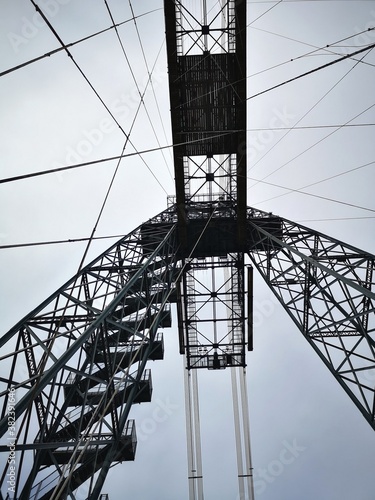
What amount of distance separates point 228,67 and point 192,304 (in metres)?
9.22

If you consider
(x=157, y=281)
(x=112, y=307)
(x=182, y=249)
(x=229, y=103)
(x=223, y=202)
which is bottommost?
(x=112, y=307)

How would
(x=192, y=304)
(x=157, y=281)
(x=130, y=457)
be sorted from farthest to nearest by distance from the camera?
(x=192, y=304), (x=157, y=281), (x=130, y=457)

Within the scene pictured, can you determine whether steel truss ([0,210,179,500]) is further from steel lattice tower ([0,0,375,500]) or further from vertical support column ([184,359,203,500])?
vertical support column ([184,359,203,500])

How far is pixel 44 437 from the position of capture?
6.88 metres

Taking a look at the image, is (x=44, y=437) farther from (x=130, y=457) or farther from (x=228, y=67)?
(x=228, y=67)


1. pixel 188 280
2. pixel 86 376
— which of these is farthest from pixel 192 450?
pixel 86 376

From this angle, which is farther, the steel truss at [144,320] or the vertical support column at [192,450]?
the vertical support column at [192,450]

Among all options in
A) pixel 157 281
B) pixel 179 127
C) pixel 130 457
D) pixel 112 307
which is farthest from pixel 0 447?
pixel 179 127

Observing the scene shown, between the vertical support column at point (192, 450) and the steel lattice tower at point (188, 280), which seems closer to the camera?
the steel lattice tower at point (188, 280)

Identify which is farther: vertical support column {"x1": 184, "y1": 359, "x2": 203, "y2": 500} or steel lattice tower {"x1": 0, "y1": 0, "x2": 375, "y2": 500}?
vertical support column {"x1": 184, "y1": 359, "x2": 203, "y2": 500}

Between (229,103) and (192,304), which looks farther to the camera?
(192,304)

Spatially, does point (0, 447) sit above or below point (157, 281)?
below

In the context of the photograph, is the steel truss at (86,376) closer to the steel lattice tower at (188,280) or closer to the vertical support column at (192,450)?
the steel lattice tower at (188,280)

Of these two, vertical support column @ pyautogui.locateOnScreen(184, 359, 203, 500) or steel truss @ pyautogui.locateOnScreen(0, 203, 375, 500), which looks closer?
steel truss @ pyautogui.locateOnScreen(0, 203, 375, 500)
